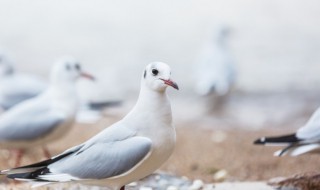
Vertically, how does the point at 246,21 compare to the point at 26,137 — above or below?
above

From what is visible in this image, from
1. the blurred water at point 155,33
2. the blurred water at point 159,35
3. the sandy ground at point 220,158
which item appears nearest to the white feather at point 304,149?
the sandy ground at point 220,158

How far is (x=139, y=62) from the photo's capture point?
6559 mm

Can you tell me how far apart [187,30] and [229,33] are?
42.9 inches

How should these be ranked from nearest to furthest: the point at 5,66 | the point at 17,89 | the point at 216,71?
the point at 17,89
the point at 5,66
the point at 216,71

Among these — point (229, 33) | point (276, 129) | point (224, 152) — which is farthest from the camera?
point (229, 33)

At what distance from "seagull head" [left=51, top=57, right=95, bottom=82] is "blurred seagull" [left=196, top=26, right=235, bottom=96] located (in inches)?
72.4

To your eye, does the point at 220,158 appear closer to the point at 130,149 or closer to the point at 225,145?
the point at 225,145

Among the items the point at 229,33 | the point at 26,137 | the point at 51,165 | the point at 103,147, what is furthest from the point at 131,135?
the point at 229,33

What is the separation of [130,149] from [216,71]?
2991mm

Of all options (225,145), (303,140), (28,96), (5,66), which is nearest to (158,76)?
(303,140)

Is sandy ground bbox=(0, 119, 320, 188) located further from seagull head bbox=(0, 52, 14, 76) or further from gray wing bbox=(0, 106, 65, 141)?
seagull head bbox=(0, 52, 14, 76)

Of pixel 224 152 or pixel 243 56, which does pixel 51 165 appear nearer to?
pixel 224 152

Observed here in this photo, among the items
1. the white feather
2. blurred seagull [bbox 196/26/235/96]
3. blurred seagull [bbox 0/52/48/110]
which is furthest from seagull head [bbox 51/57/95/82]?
blurred seagull [bbox 196/26/235/96]

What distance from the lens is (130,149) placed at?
7.10 feet
